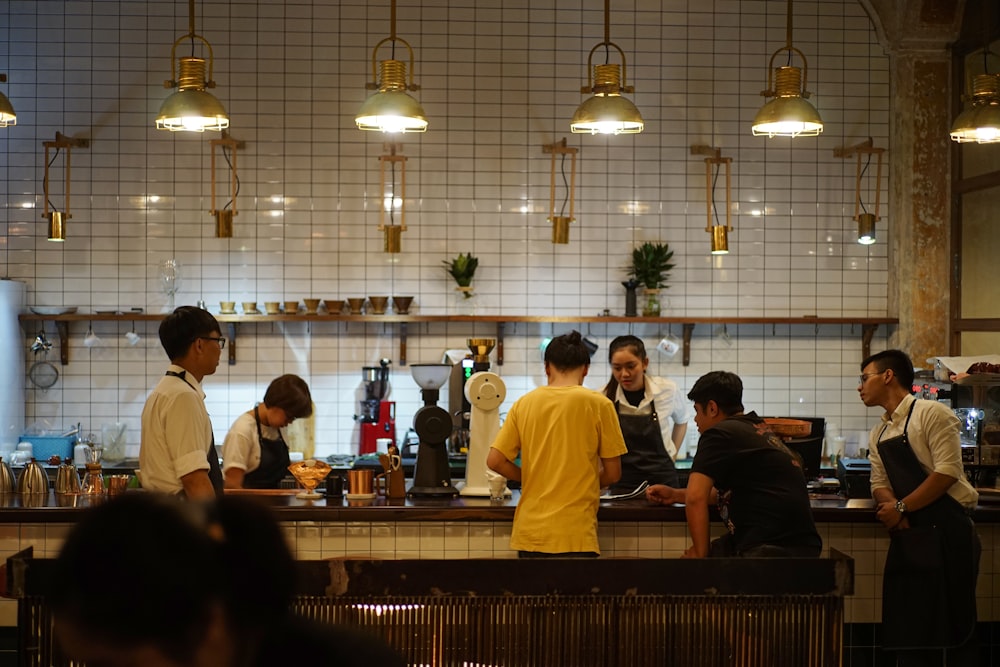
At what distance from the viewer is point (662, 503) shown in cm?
442

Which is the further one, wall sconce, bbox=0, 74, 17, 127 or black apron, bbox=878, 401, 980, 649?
wall sconce, bbox=0, 74, 17, 127

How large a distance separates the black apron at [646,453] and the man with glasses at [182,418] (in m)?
2.18

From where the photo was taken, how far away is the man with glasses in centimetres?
362

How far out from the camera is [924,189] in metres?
7.05

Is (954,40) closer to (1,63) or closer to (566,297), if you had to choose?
(566,297)

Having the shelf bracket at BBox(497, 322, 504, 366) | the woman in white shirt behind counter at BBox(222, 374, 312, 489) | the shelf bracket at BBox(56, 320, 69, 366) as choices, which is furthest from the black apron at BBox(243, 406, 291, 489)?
the shelf bracket at BBox(56, 320, 69, 366)

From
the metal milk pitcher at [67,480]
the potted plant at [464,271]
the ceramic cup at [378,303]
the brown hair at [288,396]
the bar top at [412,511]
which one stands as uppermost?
the potted plant at [464,271]

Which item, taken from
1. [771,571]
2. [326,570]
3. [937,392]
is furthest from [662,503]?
[937,392]

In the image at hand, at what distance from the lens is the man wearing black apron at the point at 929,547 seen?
13.7 feet

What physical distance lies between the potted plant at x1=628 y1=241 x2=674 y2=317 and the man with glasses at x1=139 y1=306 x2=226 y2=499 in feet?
12.6

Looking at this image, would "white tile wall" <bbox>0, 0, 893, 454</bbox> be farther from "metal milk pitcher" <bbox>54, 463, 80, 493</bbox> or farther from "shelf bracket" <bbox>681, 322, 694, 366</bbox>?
"metal milk pitcher" <bbox>54, 463, 80, 493</bbox>

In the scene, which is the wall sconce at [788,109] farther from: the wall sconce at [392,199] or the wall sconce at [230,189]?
the wall sconce at [230,189]

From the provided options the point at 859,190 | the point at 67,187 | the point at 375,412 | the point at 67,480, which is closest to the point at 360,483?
the point at 67,480

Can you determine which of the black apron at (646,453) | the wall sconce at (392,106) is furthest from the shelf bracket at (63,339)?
the black apron at (646,453)
